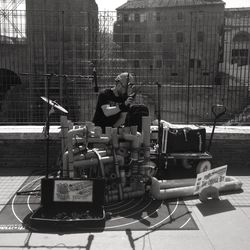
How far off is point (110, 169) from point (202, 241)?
71.9 inches

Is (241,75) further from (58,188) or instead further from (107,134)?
(58,188)

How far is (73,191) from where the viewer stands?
492cm

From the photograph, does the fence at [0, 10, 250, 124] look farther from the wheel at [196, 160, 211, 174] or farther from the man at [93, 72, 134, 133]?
the man at [93, 72, 134, 133]

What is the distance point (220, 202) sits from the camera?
546 cm

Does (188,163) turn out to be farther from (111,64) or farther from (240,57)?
(240,57)

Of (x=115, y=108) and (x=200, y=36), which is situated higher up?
(x=200, y=36)

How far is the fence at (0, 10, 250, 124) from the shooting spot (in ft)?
28.3

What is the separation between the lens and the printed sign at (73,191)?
491 cm

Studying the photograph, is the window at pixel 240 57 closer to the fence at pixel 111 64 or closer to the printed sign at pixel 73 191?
the fence at pixel 111 64

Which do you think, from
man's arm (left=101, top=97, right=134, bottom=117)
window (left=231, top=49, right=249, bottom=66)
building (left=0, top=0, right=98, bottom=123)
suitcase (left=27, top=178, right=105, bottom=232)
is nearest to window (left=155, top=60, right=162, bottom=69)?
building (left=0, top=0, right=98, bottom=123)

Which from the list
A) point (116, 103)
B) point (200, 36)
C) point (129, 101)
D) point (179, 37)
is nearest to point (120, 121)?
point (116, 103)

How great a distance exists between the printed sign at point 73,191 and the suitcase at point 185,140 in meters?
1.89

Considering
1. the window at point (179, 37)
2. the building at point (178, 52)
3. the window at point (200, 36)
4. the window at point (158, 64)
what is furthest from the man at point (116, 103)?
the window at point (179, 37)

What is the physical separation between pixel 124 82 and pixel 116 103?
352 mm
